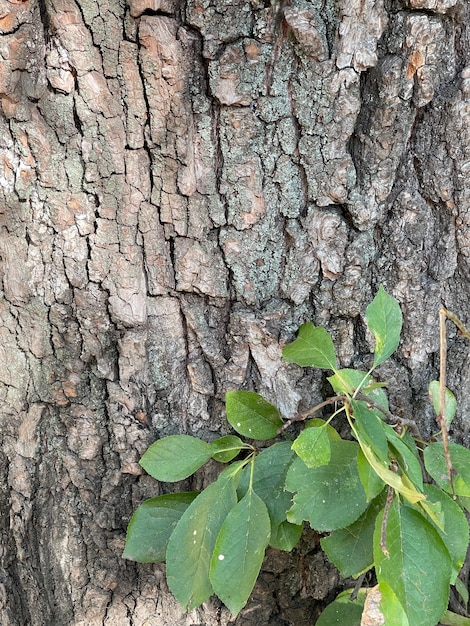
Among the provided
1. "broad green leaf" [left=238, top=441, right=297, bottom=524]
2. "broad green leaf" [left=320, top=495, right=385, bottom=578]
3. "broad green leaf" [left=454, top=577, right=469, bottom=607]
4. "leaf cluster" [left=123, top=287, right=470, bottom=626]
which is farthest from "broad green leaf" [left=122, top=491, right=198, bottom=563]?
"broad green leaf" [left=454, top=577, right=469, bottom=607]

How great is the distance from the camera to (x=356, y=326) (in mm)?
1186

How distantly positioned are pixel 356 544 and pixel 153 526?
0.38 metres

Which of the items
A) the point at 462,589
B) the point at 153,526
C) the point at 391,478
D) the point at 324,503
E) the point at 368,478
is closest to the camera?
the point at 391,478

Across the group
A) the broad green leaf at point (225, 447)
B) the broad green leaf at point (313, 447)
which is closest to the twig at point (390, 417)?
the broad green leaf at point (313, 447)

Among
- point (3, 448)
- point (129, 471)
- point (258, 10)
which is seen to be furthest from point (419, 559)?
point (258, 10)

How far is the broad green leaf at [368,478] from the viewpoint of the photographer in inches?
35.4

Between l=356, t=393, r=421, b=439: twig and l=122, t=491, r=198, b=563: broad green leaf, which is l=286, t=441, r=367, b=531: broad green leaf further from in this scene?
l=122, t=491, r=198, b=563: broad green leaf

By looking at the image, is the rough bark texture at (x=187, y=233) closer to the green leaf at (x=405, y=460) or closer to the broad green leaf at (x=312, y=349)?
the broad green leaf at (x=312, y=349)

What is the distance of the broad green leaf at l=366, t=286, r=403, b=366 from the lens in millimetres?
1035

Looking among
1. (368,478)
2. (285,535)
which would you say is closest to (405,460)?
(368,478)

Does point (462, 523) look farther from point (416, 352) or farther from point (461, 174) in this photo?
point (461, 174)

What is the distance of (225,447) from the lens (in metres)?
1.10

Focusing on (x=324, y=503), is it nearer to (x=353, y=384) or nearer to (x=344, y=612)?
(x=353, y=384)

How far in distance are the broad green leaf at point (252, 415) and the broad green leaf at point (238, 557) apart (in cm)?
15
